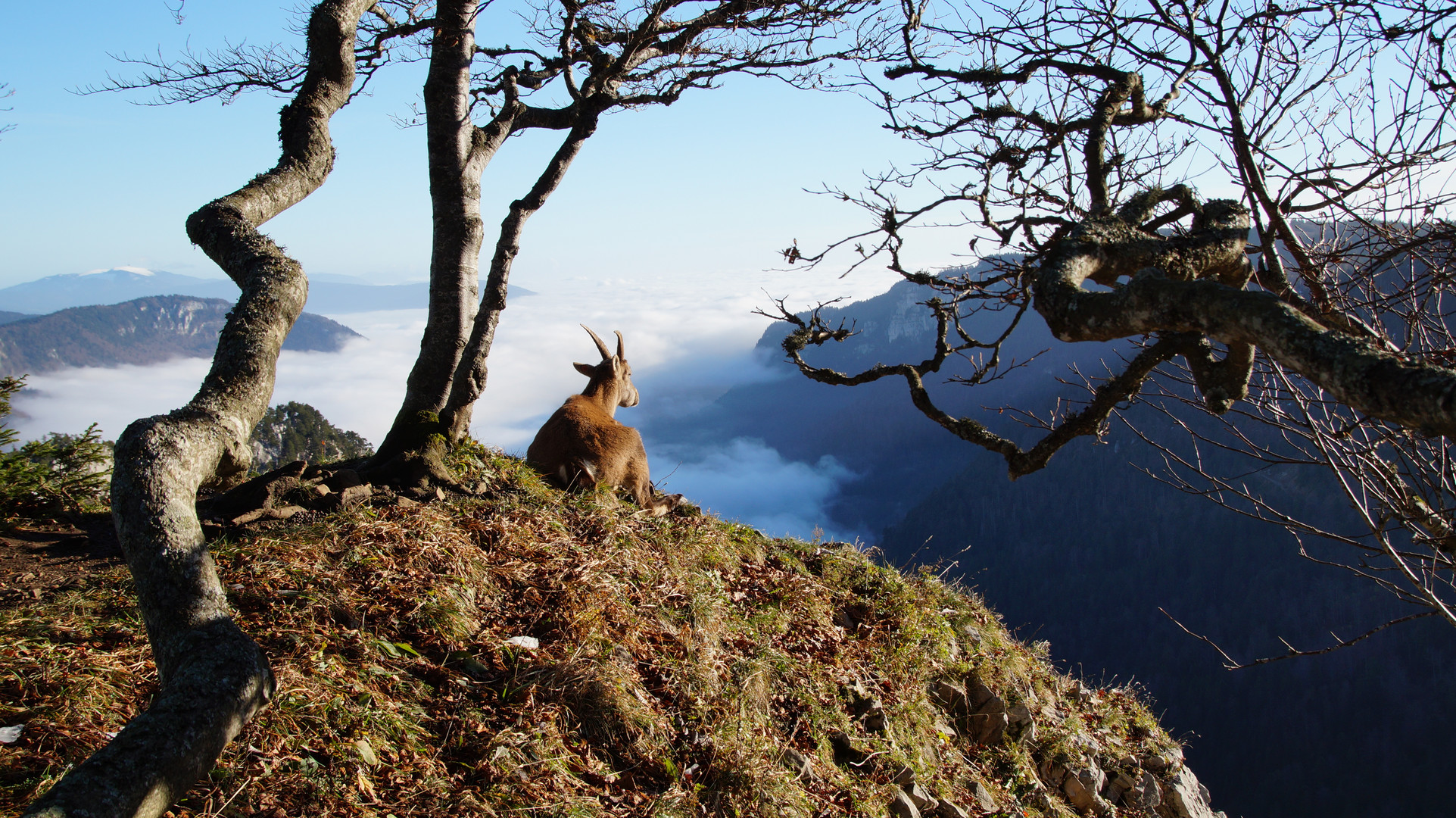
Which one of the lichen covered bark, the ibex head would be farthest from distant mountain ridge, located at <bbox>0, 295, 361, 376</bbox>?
the lichen covered bark

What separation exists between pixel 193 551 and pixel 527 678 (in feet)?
6.75

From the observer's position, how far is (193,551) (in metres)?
2.67

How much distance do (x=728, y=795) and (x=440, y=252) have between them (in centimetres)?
473

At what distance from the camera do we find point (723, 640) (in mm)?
5570

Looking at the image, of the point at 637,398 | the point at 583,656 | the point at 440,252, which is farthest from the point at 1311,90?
the point at 637,398

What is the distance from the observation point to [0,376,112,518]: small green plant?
5.55m

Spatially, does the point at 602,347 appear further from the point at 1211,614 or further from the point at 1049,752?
the point at 1211,614

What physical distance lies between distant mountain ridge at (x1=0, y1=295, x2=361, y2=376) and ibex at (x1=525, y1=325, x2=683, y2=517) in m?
106

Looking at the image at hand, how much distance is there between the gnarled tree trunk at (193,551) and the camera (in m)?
2.07

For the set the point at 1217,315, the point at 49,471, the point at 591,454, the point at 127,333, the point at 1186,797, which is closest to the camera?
the point at 1217,315

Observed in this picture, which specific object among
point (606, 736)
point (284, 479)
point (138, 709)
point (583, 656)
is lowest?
point (606, 736)

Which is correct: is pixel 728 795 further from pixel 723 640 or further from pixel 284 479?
pixel 284 479

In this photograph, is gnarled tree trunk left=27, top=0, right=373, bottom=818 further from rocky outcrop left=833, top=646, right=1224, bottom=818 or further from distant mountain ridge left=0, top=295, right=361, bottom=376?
distant mountain ridge left=0, top=295, right=361, bottom=376

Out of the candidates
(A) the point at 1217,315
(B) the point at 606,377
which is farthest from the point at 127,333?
(A) the point at 1217,315
